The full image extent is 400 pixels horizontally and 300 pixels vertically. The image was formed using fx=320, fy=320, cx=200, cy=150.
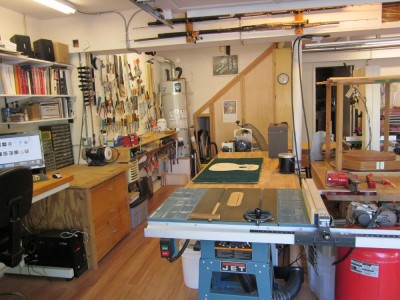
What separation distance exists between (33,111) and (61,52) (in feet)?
2.52

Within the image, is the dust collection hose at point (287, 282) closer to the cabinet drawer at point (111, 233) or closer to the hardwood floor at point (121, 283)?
the hardwood floor at point (121, 283)

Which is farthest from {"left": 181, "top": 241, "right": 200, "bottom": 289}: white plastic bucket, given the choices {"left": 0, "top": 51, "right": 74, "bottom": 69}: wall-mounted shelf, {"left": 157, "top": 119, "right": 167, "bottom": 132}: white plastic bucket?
{"left": 157, "top": 119, "right": 167, "bottom": 132}: white plastic bucket

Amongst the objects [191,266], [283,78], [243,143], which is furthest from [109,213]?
[283,78]

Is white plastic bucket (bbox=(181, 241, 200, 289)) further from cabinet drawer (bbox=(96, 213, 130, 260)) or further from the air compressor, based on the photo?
the air compressor

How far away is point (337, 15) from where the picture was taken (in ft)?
9.66

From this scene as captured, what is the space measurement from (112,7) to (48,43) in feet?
2.42

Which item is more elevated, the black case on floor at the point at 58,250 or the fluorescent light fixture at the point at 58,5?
the fluorescent light fixture at the point at 58,5

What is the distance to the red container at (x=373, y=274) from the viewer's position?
69.1 inches

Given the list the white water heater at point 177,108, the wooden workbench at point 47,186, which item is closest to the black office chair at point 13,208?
the wooden workbench at point 47,186

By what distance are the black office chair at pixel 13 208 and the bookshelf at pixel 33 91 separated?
0.96 metres

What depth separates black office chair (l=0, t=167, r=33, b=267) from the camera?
2.00 meters

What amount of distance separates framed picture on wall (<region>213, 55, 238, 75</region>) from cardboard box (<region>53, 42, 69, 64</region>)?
118 inches

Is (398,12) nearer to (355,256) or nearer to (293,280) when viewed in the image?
(355,256)

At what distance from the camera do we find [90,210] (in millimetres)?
2812
